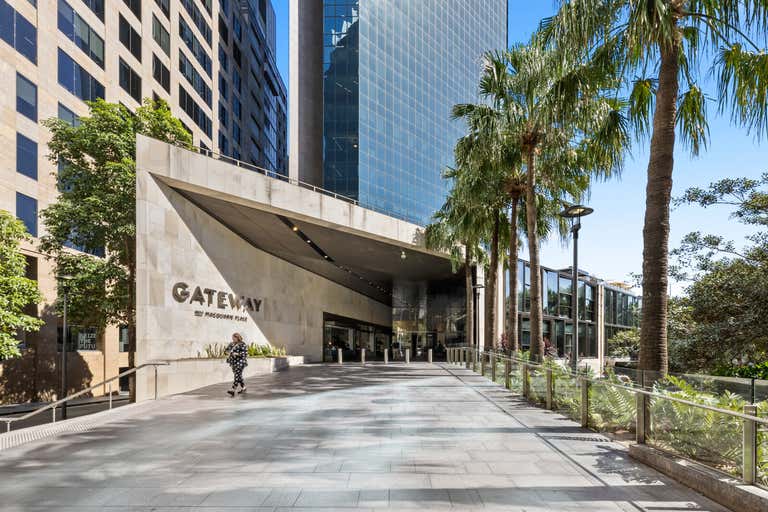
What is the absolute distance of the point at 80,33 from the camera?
1232 inches

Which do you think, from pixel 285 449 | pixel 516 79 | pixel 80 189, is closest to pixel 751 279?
pixel 516 79

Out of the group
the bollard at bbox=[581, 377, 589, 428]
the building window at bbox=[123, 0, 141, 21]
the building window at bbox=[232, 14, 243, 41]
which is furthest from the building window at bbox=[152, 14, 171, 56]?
the bollard at bbox=[581, 377, 589, 428]

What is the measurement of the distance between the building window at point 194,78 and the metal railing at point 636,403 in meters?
39.0

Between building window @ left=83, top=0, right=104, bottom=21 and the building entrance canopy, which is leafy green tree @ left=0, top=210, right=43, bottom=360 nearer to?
the building entrance canopy

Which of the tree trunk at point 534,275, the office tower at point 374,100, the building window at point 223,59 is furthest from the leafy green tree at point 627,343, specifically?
the building window at point 223,59

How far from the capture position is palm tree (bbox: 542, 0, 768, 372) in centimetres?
817

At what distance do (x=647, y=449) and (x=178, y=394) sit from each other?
1300cm

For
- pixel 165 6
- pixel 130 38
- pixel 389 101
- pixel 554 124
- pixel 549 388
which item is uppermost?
pixel 389 101

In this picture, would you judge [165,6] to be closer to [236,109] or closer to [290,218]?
[236,109]

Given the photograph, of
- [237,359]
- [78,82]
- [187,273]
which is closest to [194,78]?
[78,82]

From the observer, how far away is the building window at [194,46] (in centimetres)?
4418

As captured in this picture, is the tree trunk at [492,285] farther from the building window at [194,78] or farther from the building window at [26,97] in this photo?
the building window at [194,78]

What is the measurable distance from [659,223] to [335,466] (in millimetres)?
6555

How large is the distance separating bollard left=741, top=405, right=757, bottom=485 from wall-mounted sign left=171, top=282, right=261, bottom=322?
636 inches
